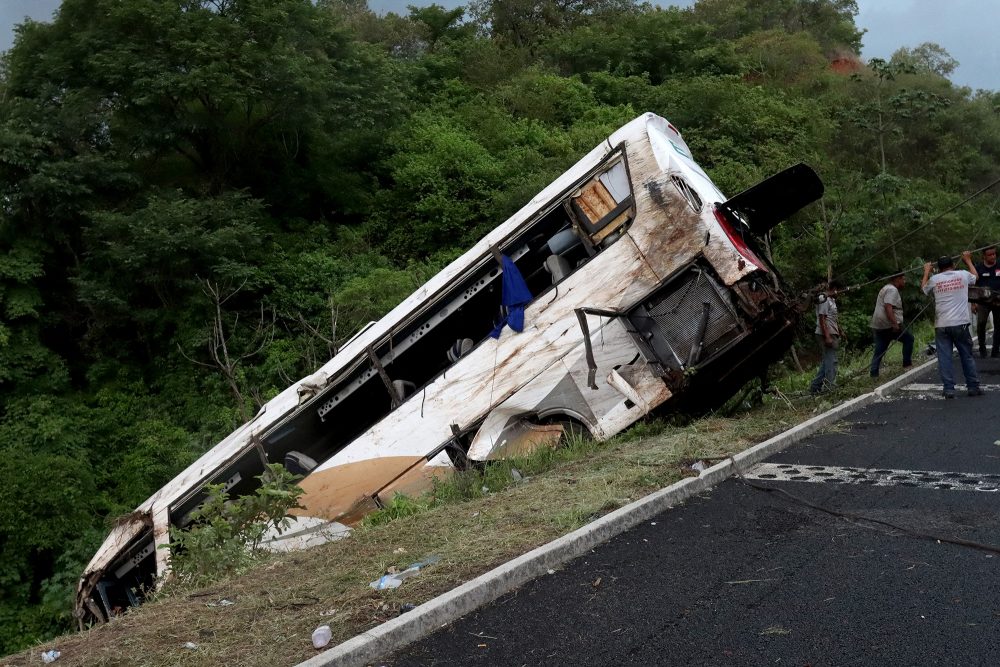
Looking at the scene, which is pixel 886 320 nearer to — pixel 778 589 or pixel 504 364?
pixel 504 364

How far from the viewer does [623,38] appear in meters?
30.7

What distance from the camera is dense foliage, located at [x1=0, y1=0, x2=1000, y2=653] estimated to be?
15820mm

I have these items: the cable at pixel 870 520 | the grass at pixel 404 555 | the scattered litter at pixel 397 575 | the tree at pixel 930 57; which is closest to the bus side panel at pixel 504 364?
the grass at pixel 404 555

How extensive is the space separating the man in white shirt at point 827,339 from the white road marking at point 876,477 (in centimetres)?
382

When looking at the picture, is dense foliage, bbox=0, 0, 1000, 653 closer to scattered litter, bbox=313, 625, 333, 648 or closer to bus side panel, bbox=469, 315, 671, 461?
bus side panel, bbox=469, 315, 671, 461

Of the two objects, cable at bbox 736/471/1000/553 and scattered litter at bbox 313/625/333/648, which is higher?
scattered litter at bbox 313/625/333/648

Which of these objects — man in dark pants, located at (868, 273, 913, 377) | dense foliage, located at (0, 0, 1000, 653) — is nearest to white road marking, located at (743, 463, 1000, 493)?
man in dark pants, located at (868, 273, 913, 377)

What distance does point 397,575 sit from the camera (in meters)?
4.08

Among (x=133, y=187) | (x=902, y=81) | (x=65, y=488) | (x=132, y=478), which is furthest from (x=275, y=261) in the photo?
(x=902, y=81)

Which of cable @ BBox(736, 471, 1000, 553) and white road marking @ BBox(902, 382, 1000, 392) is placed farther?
white road marking @ BBox(902, 382, 1000, 392)

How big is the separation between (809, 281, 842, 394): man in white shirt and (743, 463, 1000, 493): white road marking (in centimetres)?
382

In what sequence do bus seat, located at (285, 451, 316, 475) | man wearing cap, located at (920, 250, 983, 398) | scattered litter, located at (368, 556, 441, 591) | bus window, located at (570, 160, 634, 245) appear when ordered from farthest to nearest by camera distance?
1. bus seat, located at (285, 451, 316, 475)
2. man wearing cap, located at (920, 250, 983, 398)
3. bus window, located at (570, 160, 634, 245)
4. scattered litter, located at (368, 556, 441, 591)

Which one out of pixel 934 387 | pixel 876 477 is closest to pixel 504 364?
pixel 876 477

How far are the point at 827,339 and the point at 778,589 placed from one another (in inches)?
259
